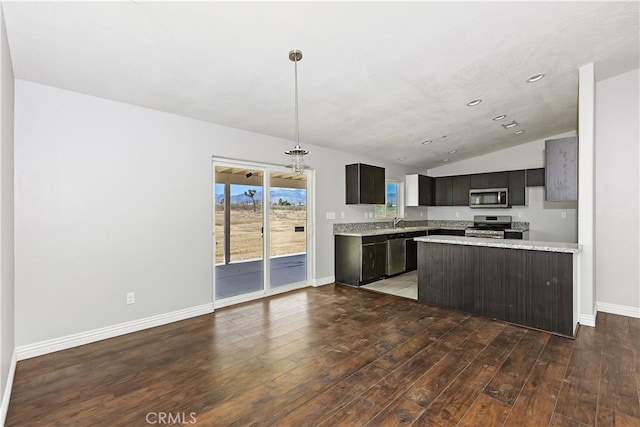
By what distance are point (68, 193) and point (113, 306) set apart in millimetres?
1213

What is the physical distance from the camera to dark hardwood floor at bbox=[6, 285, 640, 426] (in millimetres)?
1947

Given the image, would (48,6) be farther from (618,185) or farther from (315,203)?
(618,185)

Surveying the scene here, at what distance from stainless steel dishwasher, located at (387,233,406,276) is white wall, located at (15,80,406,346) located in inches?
130

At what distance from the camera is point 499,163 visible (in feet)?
23.0

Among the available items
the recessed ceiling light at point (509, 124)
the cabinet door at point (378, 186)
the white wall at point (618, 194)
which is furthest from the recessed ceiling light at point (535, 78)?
the cabinet door at point (378, 186)

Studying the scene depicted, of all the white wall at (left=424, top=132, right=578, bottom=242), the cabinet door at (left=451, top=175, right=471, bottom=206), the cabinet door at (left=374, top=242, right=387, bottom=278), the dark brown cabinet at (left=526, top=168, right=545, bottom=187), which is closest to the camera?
the cabinet door at (left=374, top=242, right=387, bottom=278)

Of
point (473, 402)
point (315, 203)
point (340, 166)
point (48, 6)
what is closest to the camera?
point (48, 6)

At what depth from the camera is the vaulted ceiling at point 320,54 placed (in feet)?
6.91

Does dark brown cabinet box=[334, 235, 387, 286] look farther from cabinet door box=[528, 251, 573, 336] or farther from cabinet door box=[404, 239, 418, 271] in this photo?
cabinet door box=[528, 251, 573, 336]

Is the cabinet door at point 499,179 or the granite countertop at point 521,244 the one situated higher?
the cabinet door at point 499,179

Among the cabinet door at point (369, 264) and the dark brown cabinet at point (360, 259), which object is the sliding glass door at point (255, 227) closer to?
the dark brown cabinet at point (360, 259)

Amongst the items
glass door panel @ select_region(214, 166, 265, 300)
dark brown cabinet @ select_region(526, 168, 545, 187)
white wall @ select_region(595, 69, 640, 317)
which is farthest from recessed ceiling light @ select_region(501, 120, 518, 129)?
glass door panel @ select_region(214, 166, 265, 300)

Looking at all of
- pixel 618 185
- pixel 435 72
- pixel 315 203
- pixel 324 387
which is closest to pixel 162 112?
pixel 315 203

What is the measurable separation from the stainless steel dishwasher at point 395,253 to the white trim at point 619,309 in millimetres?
2923
